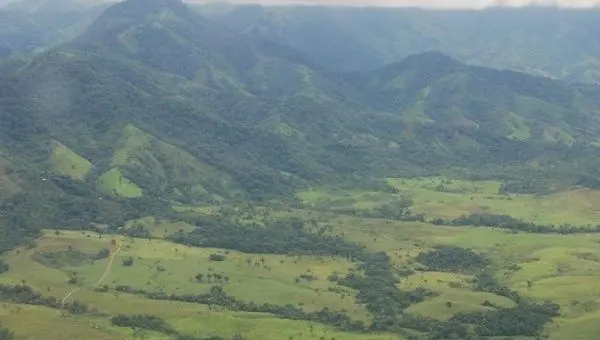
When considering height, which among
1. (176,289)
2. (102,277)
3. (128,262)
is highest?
(128,262)

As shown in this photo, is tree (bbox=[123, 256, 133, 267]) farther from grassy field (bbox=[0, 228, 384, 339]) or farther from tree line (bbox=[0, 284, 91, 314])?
tree line (bbox=[0, 284, 91, 314])

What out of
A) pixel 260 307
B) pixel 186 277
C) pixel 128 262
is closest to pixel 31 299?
pixel 128 262

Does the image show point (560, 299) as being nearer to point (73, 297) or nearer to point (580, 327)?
point (580, 327)

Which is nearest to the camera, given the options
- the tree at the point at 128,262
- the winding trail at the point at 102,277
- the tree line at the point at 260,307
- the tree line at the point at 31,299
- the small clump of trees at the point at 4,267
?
the tree line at the point at 260,307

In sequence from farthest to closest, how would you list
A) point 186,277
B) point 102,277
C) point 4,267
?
point 186,277 → point 102,277 → point 4,267

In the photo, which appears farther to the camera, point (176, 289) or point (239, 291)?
point (239, 291)

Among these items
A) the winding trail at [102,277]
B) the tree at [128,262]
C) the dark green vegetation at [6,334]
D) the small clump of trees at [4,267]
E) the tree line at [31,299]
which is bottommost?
the dark green vegetation at [6,334]

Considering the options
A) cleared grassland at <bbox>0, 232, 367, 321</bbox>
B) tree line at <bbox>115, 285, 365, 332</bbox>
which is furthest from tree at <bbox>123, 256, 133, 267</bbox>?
tree line at <bbox>115, 285, 365, 332</bbox>

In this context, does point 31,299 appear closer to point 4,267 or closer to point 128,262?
point 4,267

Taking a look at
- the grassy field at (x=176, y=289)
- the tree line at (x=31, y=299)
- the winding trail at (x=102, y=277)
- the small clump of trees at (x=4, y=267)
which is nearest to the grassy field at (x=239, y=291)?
the grassy field at (x=176, y=289)

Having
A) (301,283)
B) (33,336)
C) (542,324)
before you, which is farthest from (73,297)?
(542,324)

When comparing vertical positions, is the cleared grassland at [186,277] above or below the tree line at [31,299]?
above

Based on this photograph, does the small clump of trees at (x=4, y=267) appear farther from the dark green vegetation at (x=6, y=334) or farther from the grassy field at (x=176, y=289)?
the dark green vegetation at (x=6, y=334)
